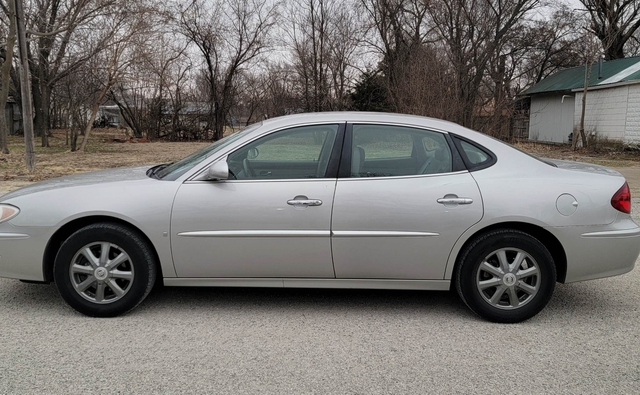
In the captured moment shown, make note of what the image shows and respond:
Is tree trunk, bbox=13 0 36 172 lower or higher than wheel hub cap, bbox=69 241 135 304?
higher

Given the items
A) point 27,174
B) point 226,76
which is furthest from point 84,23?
point 226,76

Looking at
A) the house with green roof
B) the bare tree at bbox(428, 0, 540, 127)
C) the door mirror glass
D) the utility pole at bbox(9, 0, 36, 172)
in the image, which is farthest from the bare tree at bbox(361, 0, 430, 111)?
the door mirror glass

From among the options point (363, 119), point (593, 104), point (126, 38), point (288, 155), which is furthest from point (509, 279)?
point (593, 104)

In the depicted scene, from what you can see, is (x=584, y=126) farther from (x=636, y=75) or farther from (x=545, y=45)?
(x=545, y=45)

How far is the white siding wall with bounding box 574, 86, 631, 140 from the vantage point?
20.9 metres

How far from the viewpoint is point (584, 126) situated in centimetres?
2344

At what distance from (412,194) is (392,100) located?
16651 mm

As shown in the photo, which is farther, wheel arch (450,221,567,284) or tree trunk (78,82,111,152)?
tree trunk (78,82,111,152)

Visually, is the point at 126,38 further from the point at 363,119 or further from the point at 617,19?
the point at 617,19

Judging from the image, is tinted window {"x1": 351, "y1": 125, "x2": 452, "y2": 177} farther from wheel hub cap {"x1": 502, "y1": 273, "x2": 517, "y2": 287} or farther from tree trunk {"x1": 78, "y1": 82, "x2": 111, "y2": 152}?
tree trunk {"x1": 78, "y1": 82, "x2": 111, "y2": 152}

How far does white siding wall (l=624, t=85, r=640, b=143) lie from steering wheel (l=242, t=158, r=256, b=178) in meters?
20.4

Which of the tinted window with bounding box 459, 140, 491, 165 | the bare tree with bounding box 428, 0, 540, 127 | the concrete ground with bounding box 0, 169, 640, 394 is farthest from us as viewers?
the bare tree with bounding box 428, 0, 540, 127

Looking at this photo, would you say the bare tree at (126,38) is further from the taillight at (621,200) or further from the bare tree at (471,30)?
the taillight at (621,200)

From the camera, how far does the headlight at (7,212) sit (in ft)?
13.1
